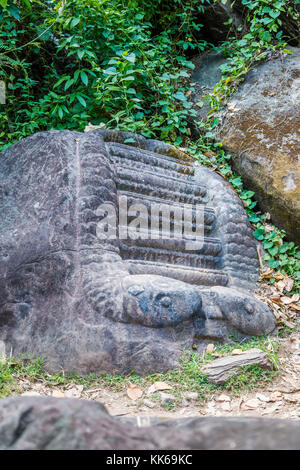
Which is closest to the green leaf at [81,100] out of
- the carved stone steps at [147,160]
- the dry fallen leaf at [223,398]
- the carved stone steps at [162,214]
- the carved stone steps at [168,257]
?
the carved stone steps at [147,160]

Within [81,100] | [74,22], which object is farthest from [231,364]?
[74,22]

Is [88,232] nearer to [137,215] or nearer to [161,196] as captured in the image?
[137,215]

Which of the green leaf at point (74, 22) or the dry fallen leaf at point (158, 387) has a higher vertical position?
the green leaf at point (74, 22)

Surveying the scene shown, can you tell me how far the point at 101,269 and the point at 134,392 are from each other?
2.53 ft

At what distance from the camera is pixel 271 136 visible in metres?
4.16

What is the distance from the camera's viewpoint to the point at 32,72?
199 inches

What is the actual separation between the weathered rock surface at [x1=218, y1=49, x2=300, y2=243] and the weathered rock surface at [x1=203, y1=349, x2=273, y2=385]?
1.71 metres

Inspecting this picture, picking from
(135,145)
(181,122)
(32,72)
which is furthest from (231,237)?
(32,72)

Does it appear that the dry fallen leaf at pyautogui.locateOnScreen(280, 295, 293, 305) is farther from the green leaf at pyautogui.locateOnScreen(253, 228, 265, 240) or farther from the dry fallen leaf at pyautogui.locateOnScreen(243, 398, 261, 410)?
the dry fallen leaf at pyautogui.locateOnScreen(243, 398, 261, 410)

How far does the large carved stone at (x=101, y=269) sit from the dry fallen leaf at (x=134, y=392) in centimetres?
11

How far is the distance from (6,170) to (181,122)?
7.48 feet

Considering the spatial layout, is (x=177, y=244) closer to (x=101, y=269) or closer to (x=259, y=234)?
(x=101, y=269)

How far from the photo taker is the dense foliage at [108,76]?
13.6ft

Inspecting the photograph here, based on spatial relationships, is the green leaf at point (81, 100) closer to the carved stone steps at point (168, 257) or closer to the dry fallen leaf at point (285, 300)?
the carved stone steps at point (168, 257)
